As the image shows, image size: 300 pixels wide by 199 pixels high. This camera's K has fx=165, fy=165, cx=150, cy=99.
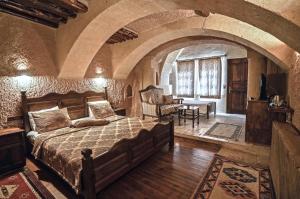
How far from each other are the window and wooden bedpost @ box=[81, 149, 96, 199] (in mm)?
6213

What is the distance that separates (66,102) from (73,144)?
179 centimetres

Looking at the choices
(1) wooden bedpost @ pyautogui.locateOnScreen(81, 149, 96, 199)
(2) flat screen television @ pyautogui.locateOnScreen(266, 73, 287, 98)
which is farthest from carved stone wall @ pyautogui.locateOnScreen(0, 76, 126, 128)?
(2) flat screen television @ pyautogui.locateOnScreen(266, 73, 287, 98)

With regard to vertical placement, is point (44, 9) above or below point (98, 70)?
above

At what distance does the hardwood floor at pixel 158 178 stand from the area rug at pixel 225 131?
2.99 feet

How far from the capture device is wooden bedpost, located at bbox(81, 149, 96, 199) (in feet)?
5.85

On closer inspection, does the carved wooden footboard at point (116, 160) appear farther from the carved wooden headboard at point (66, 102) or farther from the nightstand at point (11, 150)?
the carved wooden headboard at point (66, 102)

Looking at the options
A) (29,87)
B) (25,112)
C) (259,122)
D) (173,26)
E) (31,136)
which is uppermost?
(173,26)

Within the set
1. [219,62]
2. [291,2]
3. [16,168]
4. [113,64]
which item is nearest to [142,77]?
[113,64]

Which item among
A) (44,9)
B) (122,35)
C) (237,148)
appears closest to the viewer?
(44,9)

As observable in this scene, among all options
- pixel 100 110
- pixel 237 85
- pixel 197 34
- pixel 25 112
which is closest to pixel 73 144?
pixel 25 112

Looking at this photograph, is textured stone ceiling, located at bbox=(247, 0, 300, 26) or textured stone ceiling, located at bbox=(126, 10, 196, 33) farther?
textured stone ceiling, located at bbox=(126, 10, 196, 33)

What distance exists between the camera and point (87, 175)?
1790 millimetres

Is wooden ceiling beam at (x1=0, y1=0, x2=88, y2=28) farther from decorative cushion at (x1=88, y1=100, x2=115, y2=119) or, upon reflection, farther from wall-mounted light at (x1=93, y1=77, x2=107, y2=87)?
decorative cushion at (x1=88, y1=100, x2=115, y2=119)

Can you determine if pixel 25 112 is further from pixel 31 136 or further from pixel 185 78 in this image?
pixel 185 78
